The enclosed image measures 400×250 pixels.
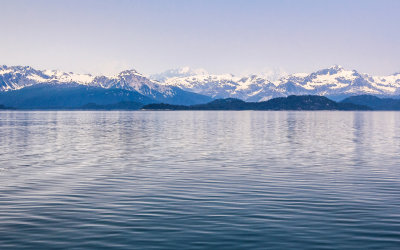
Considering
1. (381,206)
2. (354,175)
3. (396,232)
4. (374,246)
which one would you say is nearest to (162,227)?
(374,246)

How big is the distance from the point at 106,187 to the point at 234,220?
14.5 m

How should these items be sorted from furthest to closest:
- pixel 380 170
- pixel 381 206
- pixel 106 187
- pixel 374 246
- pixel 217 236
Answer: pixel 380 170 < pixel 106 187 < pixel 381 206 < pixel 217 236 < pixel 374 246

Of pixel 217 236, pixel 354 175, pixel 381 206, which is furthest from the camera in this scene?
pixel 354 175

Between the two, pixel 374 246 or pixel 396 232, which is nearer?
pixel 374 246

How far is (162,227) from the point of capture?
24266mm

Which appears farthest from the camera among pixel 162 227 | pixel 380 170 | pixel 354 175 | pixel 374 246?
pixel 380 170

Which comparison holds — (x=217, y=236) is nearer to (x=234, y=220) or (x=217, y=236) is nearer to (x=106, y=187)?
(x=234, y=220)

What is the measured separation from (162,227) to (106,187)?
13657mm

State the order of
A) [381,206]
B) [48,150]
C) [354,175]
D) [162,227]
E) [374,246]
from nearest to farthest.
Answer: [374,246], [162,227], [381,206], [354,175], [48,150]

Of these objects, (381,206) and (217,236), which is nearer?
(217,236)

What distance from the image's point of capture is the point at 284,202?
30.7 m

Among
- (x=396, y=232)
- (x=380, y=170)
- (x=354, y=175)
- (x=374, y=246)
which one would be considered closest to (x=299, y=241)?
(x=374, y=246)

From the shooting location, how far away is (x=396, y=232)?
2342 cm

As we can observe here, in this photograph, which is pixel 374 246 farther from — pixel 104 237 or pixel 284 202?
pixel 104 237
